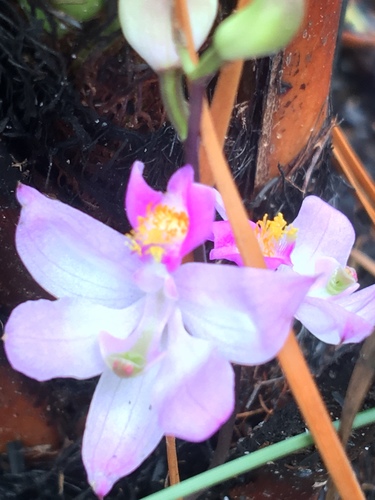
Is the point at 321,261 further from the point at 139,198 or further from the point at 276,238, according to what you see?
the point at 139,198

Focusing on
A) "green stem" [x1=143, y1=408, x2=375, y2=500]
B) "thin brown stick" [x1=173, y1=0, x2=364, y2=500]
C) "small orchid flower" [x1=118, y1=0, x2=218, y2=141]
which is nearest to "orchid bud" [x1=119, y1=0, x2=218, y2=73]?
"small orchid flower" [x1=118, y1=0, x2=218, y2=141]

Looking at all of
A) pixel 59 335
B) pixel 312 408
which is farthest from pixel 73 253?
pixel 312 408

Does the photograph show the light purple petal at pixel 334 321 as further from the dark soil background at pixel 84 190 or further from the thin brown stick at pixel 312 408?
the dark soil background at pixel 84 190

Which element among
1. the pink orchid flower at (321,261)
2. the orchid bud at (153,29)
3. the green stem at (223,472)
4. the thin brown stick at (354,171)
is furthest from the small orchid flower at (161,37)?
the thin brown stick at (354,171)

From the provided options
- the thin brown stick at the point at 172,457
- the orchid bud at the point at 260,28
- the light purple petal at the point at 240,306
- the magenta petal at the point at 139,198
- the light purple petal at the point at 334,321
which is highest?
the orchid bud at the point at 260,28

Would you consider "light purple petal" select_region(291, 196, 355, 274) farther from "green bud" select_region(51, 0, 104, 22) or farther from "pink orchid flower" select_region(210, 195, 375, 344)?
"green bud" select_region(51, 0, 104, 22)

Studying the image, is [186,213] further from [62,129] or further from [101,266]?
[62,129]
